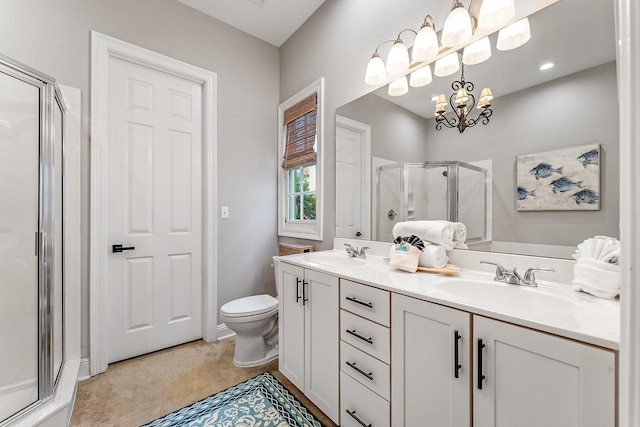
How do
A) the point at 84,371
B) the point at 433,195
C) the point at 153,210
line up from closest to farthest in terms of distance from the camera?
the point at 433,195, the point at 84,371, the point at 153,210

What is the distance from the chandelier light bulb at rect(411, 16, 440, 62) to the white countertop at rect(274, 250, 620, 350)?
1162 mm

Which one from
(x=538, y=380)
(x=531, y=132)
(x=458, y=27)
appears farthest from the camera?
(x=458, y=27)

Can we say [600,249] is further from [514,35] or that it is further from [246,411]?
[246,411]

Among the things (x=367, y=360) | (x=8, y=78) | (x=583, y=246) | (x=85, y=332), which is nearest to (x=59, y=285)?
(x=85, y=332)

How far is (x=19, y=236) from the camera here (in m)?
1.45

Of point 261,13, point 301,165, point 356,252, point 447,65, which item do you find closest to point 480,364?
point 356,252

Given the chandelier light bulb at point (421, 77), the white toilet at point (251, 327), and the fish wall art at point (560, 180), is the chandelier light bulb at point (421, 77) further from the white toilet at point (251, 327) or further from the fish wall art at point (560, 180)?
the white toilet at point (251, 327)

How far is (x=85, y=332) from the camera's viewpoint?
181 centimetres

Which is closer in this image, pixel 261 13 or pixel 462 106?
pixel 462 106

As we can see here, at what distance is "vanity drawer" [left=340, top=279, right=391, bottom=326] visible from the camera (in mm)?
1128

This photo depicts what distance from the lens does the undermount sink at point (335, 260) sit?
1.74m

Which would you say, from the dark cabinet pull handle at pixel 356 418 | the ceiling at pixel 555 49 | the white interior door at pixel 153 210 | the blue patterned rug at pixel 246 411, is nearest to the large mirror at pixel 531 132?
the ceiling at pixel 555 49

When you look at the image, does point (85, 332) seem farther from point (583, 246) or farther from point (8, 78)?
point (583, 246)

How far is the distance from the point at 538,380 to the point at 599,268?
473 millimetres
